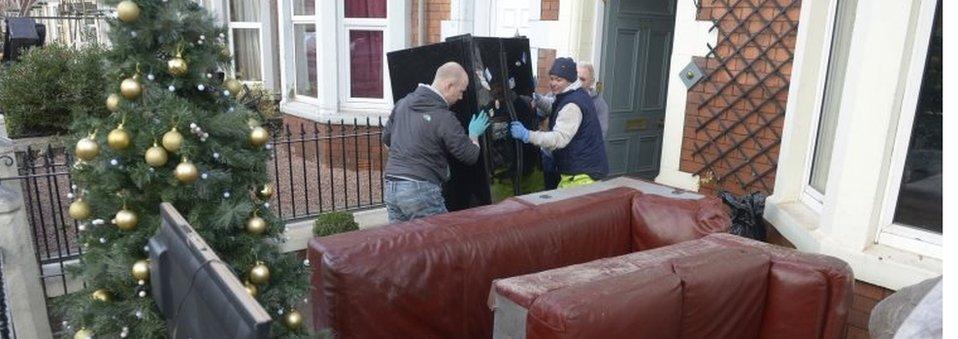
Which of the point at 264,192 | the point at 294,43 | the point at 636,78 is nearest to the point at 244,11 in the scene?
the point at 294,43

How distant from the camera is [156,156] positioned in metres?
1.80

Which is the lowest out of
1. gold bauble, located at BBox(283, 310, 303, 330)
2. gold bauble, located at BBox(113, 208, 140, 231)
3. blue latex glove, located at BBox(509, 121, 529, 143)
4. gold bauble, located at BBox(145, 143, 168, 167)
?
gold bauble, located at BBox(283, 310, 303, 330)

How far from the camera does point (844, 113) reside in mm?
3092

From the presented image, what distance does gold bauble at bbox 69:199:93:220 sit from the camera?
193cm

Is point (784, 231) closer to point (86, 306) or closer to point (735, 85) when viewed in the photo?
point (735, 85)

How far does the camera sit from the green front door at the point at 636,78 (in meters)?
5.57

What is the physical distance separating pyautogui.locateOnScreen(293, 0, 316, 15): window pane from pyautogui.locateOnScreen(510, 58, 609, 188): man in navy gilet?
3947mm

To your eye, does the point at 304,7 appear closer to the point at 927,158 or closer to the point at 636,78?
the point at 636,78

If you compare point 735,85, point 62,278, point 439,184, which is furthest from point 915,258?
point 62,278

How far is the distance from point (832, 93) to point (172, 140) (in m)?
3.60

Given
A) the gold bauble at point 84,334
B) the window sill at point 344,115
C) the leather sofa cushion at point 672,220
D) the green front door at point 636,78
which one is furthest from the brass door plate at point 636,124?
the gold bauble at point 84,334

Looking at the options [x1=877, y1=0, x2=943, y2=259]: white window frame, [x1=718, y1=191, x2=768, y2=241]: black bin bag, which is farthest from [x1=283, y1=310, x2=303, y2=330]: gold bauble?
[x1=718, y1=191, x2=768, y2=241]: black bin bag

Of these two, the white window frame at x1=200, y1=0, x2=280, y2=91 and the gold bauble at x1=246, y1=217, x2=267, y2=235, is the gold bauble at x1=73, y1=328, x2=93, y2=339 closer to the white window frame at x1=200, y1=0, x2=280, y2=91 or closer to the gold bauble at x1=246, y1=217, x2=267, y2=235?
the gold bauble at x1=246, y1=217, x2=267, y2=235

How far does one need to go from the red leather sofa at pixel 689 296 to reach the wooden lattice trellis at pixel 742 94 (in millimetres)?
1520
